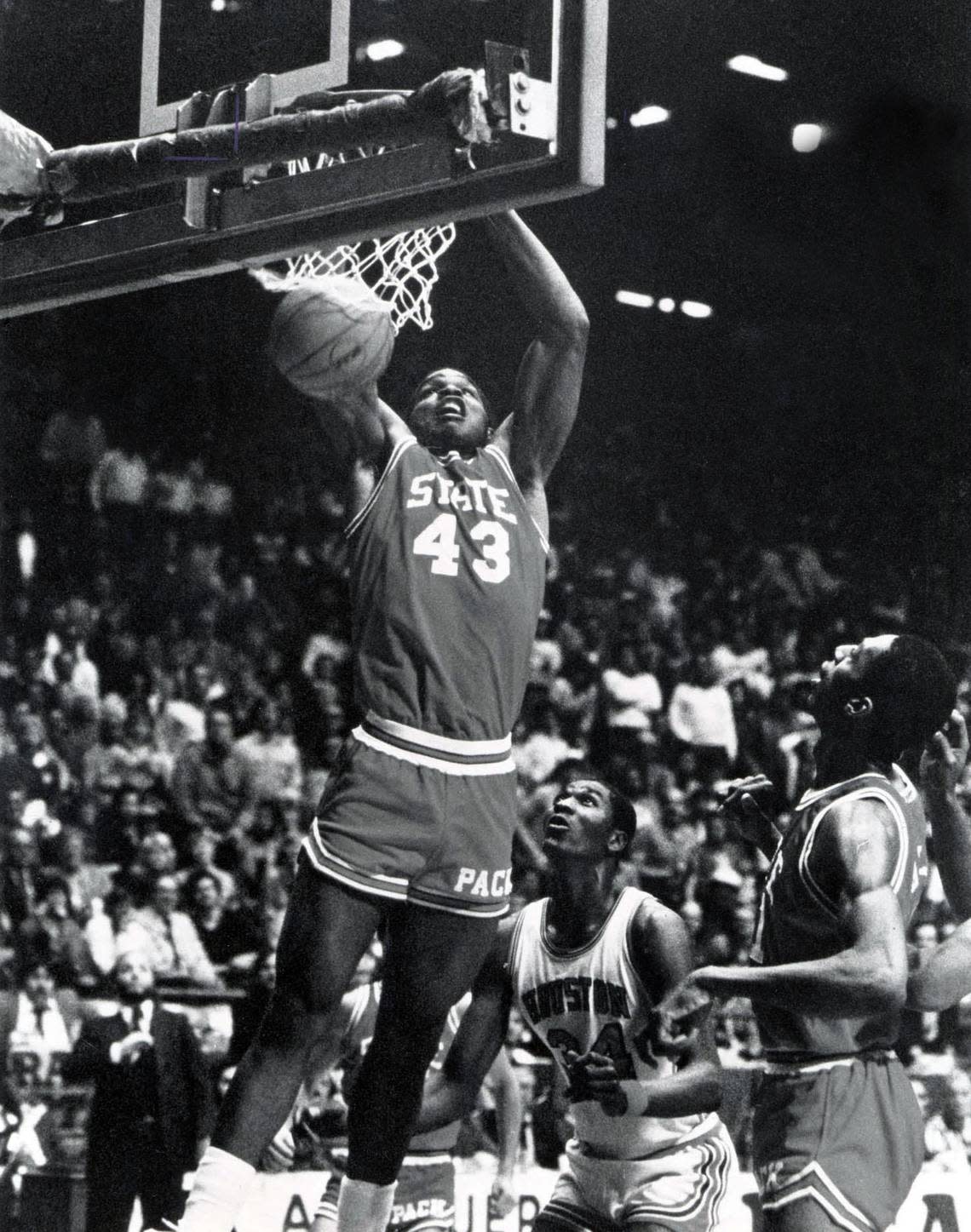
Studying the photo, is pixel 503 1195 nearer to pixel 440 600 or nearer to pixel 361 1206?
pixel 361 1206

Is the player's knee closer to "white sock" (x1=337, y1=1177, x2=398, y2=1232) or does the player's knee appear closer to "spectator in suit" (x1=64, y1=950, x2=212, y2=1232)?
"white sock" (x1=337, y1=1177, x2=398, y2=1232)

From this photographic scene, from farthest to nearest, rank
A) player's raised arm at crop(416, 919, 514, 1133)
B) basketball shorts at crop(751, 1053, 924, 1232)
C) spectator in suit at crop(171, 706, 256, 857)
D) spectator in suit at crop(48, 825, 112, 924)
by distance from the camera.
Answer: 1. spectator in suit at crop(171, 706, 256, 857)
2. spectator in suit at crop(48, 825, 112, 924)
3. player's raised arm at crop(416, 919, 514, 1133)
4. basketball shorts at crop(751, 1053, 924, 1232)

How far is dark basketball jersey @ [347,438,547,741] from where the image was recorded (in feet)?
13.4

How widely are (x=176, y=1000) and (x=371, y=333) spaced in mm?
6006

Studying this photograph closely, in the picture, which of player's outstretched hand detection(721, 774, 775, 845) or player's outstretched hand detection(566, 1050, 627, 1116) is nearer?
player's outstretched hand detection(566, 1050, 627, 1116)

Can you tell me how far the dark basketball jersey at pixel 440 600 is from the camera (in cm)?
408

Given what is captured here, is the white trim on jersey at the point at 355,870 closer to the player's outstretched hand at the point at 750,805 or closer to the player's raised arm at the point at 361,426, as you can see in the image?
the player's raised arm at the point at 361,426

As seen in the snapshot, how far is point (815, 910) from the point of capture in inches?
164

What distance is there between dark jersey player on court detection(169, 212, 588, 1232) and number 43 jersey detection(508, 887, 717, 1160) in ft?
4.48

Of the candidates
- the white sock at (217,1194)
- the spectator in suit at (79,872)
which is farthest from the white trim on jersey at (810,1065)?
the spectator in suit at (79,872)

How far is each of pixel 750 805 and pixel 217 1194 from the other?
188 cm

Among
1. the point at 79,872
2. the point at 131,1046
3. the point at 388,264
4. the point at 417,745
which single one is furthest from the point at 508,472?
the point at 79,872

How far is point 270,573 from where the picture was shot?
41.4 feet

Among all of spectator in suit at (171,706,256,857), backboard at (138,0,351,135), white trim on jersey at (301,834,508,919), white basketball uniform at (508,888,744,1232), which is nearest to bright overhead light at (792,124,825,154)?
spectator in suit at (171,706,256,857)
